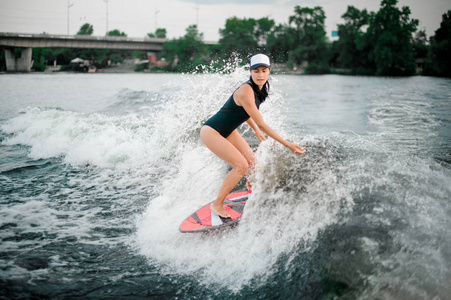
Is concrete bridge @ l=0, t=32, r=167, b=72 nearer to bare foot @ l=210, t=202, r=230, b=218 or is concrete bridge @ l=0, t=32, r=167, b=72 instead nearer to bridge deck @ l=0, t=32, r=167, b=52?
bridge deck @ l=0, t=32, r=167, b=52

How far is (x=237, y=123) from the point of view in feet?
16.4

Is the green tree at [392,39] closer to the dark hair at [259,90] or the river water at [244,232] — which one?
the river water at [244,232]

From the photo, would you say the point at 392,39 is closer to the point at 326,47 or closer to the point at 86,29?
the point at 326,47

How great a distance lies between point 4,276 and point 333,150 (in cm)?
700

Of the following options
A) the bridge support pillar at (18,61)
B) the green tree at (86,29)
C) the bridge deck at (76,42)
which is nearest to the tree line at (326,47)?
the bridge deck at (76,42)

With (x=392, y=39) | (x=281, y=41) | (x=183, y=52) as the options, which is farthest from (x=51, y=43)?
(x=392, y=39)

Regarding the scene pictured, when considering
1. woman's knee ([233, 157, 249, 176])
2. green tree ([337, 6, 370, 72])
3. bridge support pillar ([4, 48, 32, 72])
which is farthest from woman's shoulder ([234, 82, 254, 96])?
green tree ([337, 6, 370, 72])

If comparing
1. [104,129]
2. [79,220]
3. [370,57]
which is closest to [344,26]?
[370,57]

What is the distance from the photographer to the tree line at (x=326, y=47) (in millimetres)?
70625

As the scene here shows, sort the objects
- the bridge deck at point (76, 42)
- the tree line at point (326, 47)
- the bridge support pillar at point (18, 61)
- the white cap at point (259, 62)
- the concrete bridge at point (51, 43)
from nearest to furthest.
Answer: the white cap at point (259, 62) → the bridge deck at point (76, 42) → the concrete bridge at point (51, 43) → the bridge support pillar at point (18, 61) → the tree line at point (326, 47)

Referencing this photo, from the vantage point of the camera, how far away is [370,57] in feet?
253

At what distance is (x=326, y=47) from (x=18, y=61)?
235ft

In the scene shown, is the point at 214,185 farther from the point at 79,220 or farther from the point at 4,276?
the point at 4,276

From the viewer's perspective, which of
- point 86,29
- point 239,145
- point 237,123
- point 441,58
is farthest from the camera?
point 86,29
